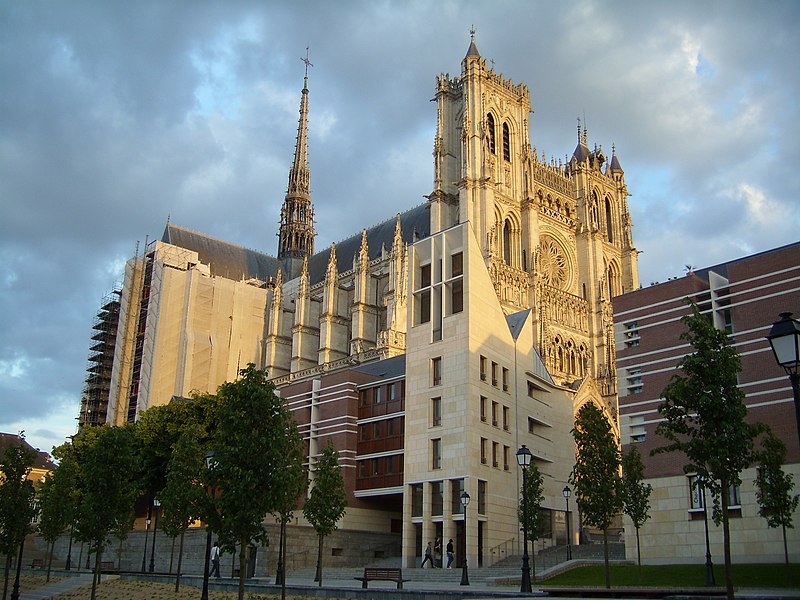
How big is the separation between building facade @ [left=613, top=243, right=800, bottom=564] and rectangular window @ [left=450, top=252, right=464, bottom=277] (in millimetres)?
11478

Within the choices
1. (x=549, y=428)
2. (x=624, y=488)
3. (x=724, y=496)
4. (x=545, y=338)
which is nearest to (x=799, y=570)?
(x=624, y=488)

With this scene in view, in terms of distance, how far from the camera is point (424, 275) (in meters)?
49.6

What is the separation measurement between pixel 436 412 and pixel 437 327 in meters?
4.82

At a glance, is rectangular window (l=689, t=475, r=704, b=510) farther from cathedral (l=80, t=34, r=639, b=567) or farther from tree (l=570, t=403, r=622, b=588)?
cathedral (l=80, t=34, r=639, b=567)

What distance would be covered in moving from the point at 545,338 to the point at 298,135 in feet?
222

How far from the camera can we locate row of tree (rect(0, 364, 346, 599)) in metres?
23.2

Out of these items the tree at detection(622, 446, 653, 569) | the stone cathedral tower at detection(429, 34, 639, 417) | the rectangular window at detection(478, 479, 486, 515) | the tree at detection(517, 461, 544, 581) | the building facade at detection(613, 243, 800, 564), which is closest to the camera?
the building facade at detection(613, 243, 800, 564)

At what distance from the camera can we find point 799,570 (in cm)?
2756

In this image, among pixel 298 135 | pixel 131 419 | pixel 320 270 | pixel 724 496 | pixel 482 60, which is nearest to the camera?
pixel 724 496

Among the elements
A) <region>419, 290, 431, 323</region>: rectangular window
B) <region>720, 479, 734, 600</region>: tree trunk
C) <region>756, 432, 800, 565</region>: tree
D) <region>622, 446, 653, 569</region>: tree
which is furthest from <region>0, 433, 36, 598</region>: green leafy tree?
<region>756, 432, 800, 565</region>: tree

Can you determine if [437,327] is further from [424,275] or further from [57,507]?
[57,507]

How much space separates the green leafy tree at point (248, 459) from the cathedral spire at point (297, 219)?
85.9m

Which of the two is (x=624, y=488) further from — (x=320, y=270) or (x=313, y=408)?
(x=320, y=270)

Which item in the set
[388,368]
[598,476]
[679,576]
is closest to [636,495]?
[598,476]
